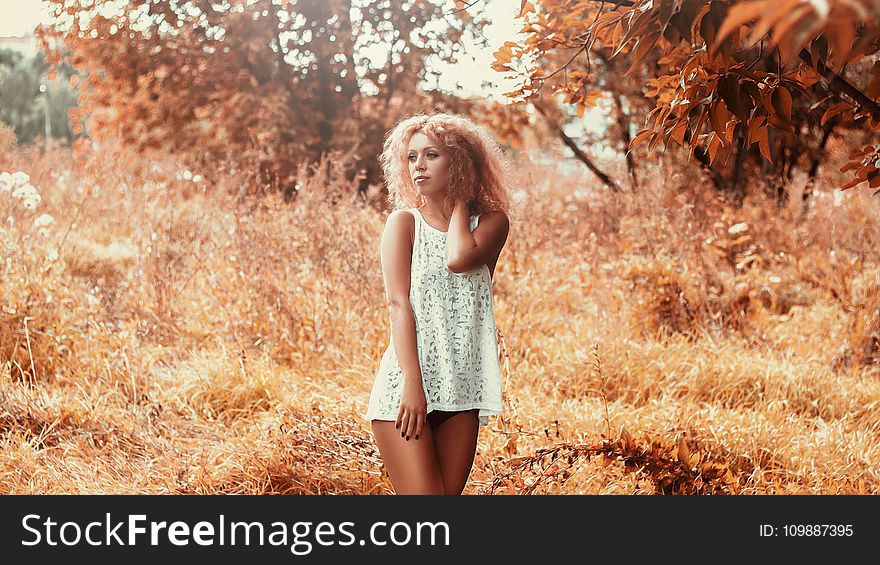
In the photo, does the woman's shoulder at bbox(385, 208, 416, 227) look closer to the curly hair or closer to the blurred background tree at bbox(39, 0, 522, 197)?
the curly hair


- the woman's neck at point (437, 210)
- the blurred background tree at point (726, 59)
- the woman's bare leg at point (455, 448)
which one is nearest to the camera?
the blurred background tree at point (726, 59)

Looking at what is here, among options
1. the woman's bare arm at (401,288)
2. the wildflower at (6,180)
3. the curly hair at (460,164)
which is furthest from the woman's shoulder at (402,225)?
the wildflower at (6,180)

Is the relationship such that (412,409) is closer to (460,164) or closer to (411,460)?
(411,460)

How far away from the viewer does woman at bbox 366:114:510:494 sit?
6.95ft

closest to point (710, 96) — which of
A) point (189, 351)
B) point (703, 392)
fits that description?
point (703, 392)

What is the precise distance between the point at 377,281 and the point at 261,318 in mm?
679

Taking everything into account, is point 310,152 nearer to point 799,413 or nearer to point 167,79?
point 167,79

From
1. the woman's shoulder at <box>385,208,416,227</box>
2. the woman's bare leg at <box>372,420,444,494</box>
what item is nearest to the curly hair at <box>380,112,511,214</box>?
the woman's shoulder at <box>385,208,416,227</box>

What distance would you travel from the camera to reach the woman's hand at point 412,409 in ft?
6.79

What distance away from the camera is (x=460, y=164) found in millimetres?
2285

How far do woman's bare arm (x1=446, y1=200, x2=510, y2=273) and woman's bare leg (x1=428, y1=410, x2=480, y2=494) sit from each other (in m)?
0.40

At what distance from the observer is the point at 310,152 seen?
8.61 m

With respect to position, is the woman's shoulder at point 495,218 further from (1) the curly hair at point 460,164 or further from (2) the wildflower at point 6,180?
(2) the wildflower at point 6,180

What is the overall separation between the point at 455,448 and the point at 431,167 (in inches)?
29.7
